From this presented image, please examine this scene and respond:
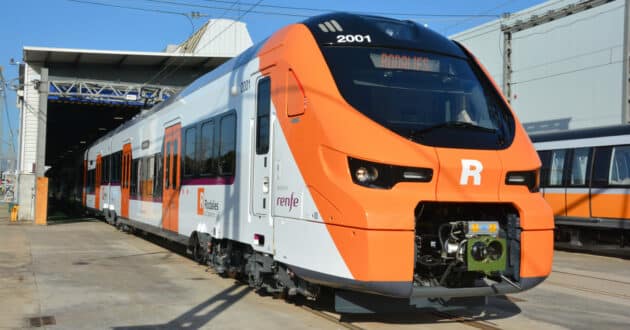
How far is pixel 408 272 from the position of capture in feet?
20.1

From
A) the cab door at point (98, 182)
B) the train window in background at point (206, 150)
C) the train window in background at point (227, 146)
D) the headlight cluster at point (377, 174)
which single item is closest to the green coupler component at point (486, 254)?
the headlight cluster at point (377, 174)

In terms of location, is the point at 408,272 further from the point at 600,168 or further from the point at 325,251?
the point at 600,168

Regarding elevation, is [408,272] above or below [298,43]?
Answer: below

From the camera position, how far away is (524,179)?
6.88 meters

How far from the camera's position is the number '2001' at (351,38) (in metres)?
7.17

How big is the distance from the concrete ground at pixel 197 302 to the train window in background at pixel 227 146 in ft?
5.87

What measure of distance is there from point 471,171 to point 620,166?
10.6 metres

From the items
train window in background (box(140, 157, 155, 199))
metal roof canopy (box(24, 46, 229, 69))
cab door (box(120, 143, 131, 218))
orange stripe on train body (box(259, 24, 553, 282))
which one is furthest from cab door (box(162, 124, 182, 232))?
metal roof canopy (box(24, 46, 229, 69))

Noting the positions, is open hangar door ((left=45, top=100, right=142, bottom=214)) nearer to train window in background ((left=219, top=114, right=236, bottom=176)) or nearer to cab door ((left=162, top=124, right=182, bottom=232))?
cab door ((left=162, top=124, right=182, bottom=232))

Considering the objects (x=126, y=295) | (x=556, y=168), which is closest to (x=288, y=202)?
(x=126, y=295)

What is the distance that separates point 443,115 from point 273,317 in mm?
3002

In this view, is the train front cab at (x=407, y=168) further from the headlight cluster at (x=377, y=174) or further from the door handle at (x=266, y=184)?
the door handle at (x=266, y=184)

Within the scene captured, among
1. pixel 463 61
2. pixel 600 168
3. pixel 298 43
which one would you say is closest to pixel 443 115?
pixel 463 61

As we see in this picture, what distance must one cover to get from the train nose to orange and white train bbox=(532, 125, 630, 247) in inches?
399
